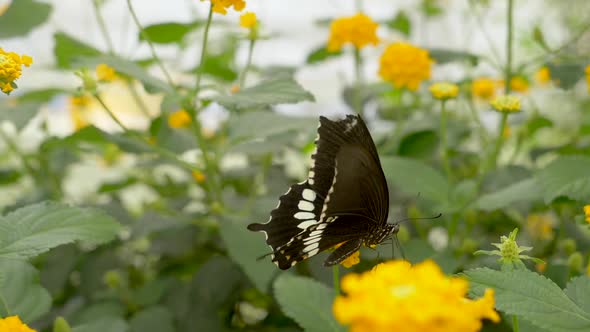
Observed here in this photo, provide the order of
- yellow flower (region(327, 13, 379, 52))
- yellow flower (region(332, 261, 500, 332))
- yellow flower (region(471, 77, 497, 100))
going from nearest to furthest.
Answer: yellow flower (region(332, 261, 500, 332))
yellow flower (region(327, 13, 379, 52))
yellow flower (region(471, 77, 497, 100))

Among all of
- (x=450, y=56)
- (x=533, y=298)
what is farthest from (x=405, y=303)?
(x=450, y=56)

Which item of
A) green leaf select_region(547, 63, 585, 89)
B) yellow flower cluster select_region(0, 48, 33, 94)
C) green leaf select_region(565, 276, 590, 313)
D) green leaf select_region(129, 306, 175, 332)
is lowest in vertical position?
green leaf select_region(565, 276, 590, 313)

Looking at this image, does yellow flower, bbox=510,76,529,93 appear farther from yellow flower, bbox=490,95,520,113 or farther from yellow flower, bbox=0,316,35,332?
yellow flower, bbox=0,316,35,332

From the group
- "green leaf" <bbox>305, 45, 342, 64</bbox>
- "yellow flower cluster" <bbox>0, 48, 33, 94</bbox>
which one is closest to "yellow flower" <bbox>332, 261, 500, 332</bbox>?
"yellow flower cluster" <bbox>0, 48, 33, 94</bbox>

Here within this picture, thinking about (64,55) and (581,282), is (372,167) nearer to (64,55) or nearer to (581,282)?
(581,282)

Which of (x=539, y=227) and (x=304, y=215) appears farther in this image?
(x=539, y=227)

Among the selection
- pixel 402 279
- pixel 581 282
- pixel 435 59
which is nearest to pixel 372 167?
pixel 581 282

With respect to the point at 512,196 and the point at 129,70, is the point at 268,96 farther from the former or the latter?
the point at 512,196
